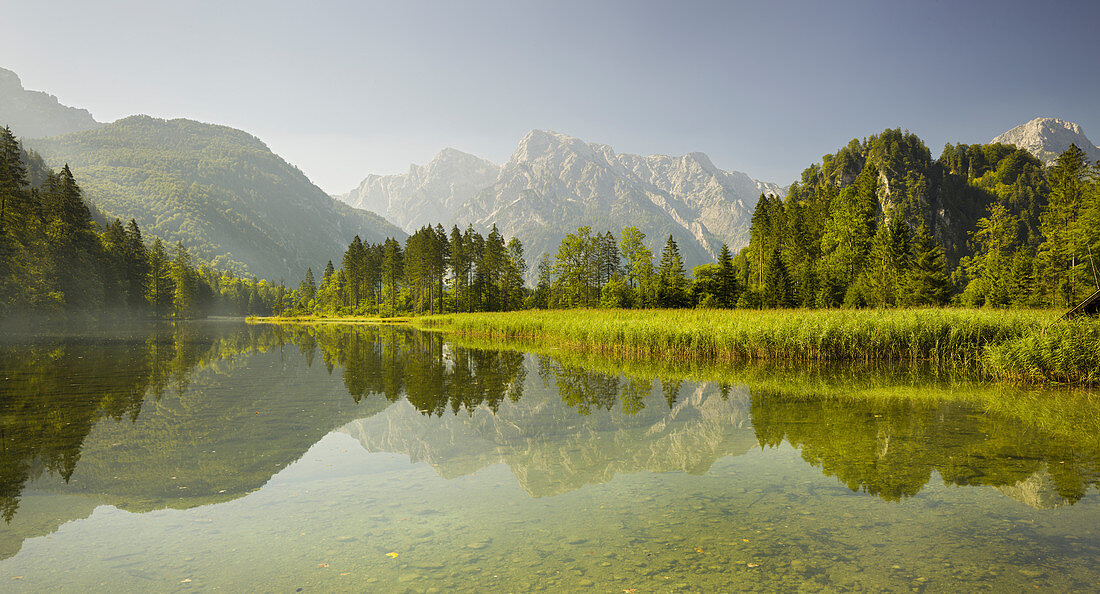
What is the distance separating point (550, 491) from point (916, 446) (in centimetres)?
687

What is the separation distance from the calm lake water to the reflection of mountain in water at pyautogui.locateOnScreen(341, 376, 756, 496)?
7cm

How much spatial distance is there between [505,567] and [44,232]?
224 ft

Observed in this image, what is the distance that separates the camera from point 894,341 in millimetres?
21266

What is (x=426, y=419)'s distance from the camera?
1135 centimetres

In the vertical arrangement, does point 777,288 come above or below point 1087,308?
above

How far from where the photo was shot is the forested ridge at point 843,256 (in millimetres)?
47719

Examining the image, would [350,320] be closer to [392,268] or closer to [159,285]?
[392,268]

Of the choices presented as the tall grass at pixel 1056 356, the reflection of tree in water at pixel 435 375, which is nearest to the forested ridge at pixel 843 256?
the tall grass at pixel 1056 356

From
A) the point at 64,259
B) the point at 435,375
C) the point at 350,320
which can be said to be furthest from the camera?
the point at 350,320

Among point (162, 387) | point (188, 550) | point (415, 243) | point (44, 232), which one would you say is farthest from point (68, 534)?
point (415, 243)

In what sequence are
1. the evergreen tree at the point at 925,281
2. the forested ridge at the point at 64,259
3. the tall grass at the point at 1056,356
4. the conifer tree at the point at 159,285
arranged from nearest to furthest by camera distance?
the tall grass at the point at 1056,356
the forested ridge at the point at 64,259
the evergreen tree at the point at 925,281
the conifer tree at the point at 159,285

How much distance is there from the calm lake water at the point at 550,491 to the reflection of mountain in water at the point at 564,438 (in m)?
0.07

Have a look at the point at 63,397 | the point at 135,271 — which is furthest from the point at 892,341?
the point at 135,271

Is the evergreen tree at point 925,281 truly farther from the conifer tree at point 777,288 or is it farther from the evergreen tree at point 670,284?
the evergreen tree at point 670,284
